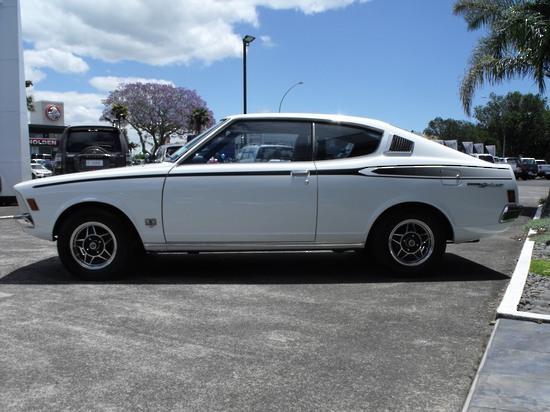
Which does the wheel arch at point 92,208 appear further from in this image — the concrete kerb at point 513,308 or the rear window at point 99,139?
the rear window at point 99,139

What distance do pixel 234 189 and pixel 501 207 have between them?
279 cm

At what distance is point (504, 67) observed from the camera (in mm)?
15750

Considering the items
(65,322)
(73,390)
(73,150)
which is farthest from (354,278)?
(73,150)

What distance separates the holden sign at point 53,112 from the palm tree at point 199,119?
604 inches

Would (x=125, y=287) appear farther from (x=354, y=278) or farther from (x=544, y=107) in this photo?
(x=544, y=107)

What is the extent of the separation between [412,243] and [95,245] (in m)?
3.26

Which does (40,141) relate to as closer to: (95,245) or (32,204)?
(32,204)

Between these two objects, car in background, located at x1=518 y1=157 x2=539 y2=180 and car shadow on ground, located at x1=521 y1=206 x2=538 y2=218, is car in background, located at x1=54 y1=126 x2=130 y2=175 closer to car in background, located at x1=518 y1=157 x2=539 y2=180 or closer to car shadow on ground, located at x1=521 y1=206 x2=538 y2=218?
car shadow on ground, located at x1=521 y1=206 x2=538 y2=218

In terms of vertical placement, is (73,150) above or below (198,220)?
above

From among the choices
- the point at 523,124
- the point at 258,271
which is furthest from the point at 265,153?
the point at 523,124

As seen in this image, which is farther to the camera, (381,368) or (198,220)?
(198,220)

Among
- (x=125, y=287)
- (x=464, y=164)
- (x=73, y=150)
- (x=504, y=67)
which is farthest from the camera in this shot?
(x=504, y=67)

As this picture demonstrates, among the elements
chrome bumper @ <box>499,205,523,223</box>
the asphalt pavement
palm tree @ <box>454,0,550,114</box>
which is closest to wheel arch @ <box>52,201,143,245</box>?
the asphalt pavement

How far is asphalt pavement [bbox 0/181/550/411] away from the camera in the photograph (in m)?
3.11
